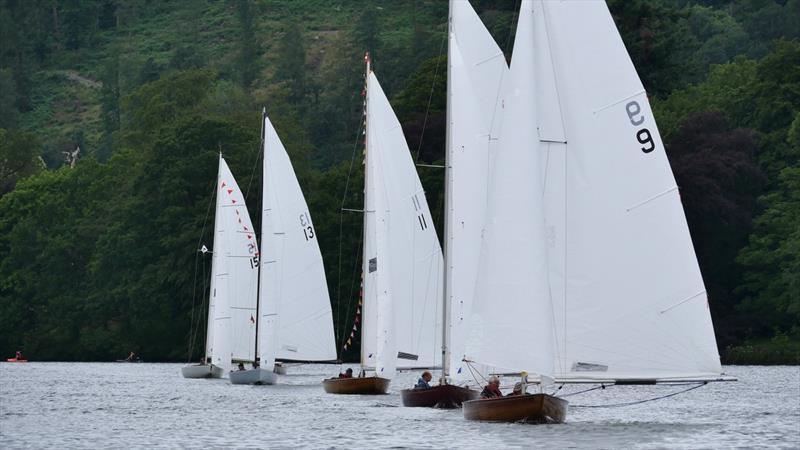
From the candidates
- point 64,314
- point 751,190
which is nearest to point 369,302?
point 751,190

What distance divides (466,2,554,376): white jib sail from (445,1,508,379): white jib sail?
914 centimetres

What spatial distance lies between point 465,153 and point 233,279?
109 feet

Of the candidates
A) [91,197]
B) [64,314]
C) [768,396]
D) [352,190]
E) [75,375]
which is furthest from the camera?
[91,197]

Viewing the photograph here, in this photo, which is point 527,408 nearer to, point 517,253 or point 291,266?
point 517,253

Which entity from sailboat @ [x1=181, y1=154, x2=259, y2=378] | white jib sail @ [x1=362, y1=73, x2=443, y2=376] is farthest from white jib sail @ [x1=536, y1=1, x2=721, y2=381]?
sailboat @ [x1=181, y1=154, x2=259, y2=378]

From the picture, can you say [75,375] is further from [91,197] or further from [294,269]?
[91,197]

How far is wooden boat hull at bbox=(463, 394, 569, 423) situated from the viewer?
39.6 metres

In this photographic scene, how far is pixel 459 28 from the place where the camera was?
50.9m

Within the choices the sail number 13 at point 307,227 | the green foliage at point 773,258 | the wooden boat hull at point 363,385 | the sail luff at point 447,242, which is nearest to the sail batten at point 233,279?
the sail number 13 at point 307,227

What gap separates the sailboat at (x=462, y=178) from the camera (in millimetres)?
48969

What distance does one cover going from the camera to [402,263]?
191 feet

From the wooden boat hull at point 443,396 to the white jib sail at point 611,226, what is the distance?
10922 millimetres

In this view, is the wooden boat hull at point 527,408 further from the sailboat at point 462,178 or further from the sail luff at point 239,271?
the sail luff at point 239,271

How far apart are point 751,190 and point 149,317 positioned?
1552 inches
